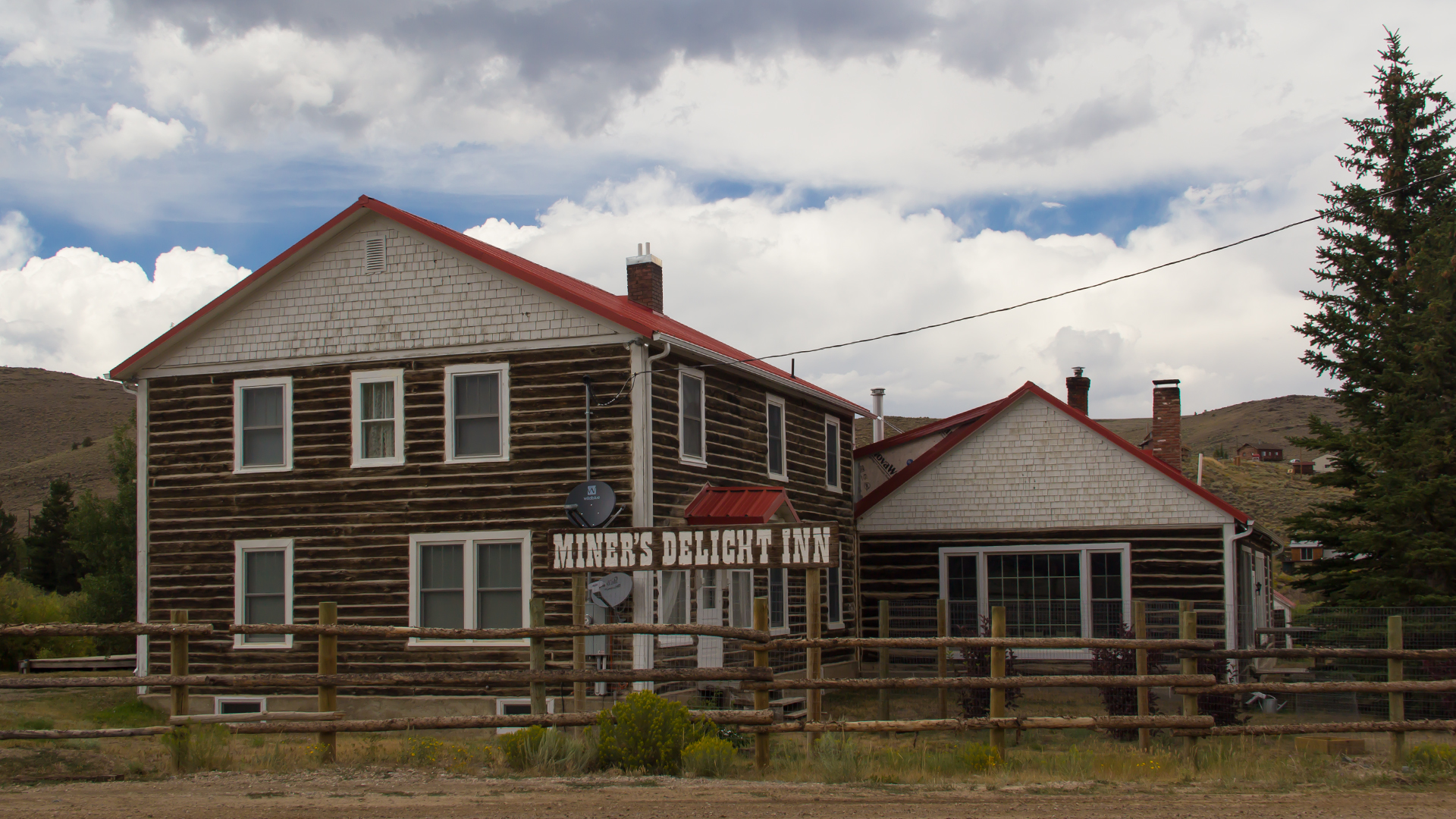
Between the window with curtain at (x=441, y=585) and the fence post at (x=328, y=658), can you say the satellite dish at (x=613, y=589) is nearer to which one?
the window with curtain at (x=441, y=585)

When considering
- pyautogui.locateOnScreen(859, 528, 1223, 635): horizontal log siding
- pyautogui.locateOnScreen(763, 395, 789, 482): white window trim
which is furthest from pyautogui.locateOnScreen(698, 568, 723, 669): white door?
pyautogui.locateOnScreen(859, 528, 1223, 635): horizontal log siding

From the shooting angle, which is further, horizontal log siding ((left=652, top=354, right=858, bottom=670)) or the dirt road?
horizontal log siding ((left=652, top=354, right=858, bottom=670))

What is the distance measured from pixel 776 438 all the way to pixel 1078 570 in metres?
5.96

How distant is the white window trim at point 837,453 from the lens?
25.4 m

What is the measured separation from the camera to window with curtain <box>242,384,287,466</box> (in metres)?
19.9

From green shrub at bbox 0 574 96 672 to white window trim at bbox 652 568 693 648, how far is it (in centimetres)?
1337

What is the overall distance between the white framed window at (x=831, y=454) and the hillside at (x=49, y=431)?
204 ft

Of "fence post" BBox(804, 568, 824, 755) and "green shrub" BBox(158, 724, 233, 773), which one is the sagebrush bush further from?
"green shrub" BBox(158, 724, 233, 773)

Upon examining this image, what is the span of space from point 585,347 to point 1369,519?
45.5 feet

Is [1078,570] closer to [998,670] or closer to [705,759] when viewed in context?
[998,670]

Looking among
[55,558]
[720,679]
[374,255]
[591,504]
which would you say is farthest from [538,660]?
[55,558]

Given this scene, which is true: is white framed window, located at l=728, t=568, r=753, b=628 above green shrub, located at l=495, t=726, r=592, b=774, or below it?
above

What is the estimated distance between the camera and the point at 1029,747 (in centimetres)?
1499

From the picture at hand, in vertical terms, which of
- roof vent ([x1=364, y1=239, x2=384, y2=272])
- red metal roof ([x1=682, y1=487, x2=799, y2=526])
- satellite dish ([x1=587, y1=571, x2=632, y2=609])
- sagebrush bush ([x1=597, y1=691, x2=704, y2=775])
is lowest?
sagebrush bush ([x1=597, y1=691, x2=704, y2=775])
